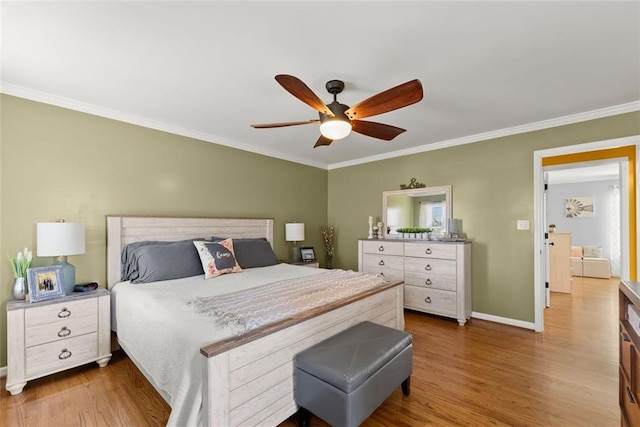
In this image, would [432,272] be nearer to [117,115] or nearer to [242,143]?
[242,143]

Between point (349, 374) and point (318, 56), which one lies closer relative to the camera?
point (349, 374)

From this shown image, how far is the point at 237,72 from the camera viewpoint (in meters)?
2.18

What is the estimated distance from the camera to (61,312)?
7.42 ft

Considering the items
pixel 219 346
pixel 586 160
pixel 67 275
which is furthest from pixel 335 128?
pixel 586 160

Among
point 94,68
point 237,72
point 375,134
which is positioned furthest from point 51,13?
point 375,134

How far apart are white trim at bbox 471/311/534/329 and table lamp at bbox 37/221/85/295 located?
4432 mm

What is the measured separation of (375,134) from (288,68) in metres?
0.95

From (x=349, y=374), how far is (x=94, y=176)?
2968 mm

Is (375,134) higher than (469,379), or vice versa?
(375,134)

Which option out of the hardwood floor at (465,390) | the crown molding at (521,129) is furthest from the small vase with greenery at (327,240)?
the hardwood floor at (465,390)

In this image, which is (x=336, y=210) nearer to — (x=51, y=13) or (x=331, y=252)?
(x=331, y=252)

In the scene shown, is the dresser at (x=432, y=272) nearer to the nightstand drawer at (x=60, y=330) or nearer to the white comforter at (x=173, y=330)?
the white comforter at (x=173, y=330)

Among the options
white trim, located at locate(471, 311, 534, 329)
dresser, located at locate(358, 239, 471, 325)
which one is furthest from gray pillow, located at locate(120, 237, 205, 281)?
white trim, located at locate(471, 311, 534, 329)

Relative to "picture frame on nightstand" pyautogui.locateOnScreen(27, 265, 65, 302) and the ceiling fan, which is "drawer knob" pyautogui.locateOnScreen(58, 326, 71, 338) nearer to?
"picture frame on nightstand" pyautogui.locateOnScreen(27, 265, 65, 302)
